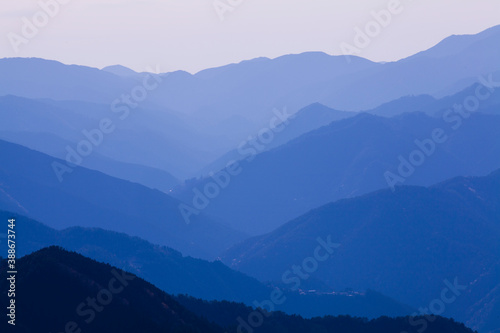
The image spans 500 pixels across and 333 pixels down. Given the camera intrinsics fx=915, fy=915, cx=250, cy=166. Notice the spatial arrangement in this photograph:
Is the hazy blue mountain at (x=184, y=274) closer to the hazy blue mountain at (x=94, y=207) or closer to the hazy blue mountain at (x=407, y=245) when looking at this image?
the hazy blue mountain at (x=407, y=245)

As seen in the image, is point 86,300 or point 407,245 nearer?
point 86,300

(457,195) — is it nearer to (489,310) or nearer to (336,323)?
(489,310)

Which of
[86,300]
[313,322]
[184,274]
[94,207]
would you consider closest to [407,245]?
[184,274]

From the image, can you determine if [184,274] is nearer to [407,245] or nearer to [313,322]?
[407,245]

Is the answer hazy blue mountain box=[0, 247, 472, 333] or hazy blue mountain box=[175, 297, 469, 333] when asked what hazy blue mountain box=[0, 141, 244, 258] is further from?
hazy blue mountain box=[0, 247, 472, 333]

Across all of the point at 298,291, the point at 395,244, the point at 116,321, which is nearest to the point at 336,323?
the point at 116,321
